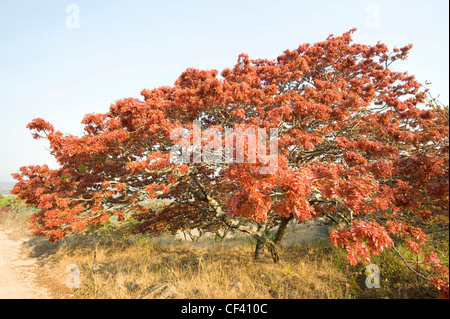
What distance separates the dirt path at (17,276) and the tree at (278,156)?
1330 millimetres

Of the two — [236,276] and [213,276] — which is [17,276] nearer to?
[213,276]

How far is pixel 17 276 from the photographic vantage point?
6207 mm

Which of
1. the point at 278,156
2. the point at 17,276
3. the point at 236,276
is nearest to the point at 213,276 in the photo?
the point at 236,276

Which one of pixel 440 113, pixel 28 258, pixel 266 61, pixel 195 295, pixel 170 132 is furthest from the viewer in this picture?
pixel 28 258

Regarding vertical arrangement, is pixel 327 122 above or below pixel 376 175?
above

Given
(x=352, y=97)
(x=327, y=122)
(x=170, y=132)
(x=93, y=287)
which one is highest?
(x=352, y=97)

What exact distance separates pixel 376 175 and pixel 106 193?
542 centimetres

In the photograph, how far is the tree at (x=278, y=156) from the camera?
8.98 feet

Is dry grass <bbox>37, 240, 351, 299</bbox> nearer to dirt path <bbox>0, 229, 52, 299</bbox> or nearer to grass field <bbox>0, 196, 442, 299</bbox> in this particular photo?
grass field <bbox>0, 196, 442, 299</bbox>
